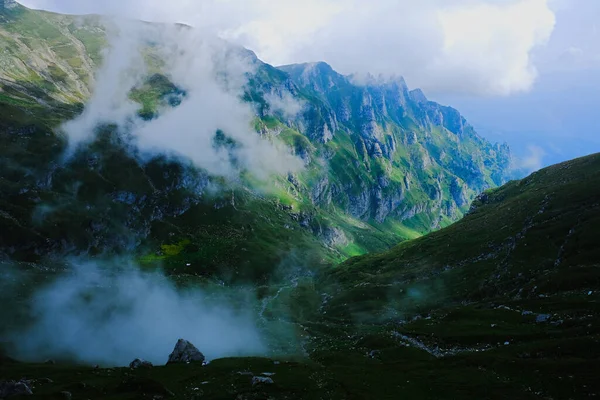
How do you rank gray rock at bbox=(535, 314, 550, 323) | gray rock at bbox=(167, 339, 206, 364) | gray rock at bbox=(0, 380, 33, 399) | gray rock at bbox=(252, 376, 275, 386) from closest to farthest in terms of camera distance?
gray rock at bbox=(0, 380, 33, 399)
gray rock at bbox=(252, 376, 275, 386)
gray rock at bbox=(535, 314, 550, 323)
gray rock at bbox=(167, 339, 206, 364)

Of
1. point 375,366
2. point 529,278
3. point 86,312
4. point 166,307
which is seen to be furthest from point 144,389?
point 166,307

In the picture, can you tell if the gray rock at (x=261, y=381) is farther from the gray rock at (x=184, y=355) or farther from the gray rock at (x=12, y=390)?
the gray rock at (x=12, y=390)

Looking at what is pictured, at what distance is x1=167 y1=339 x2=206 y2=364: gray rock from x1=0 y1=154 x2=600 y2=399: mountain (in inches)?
180

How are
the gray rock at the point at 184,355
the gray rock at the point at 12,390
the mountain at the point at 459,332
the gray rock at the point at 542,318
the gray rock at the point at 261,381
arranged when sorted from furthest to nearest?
the gray rock at the point at 184,355
the gray rock at the point at 542,318
the gray rock at the point at 261,381
the mountain at the point at 459,332
the gray rock at the point at 12,390

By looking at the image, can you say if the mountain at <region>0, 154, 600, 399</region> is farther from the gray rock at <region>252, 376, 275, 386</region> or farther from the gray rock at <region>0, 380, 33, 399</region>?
the gray rock at <region>0, 380, 33, 399</region>

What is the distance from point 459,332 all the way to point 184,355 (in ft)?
187

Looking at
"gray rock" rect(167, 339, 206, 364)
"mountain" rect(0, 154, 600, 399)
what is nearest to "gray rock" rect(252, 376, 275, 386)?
"mountain" rect(0, 154, 600, 399)

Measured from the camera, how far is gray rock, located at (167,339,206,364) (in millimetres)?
86125

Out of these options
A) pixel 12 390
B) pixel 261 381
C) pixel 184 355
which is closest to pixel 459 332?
pixel 261 381

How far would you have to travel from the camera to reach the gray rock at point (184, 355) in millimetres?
86125

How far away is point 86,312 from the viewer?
132625mm

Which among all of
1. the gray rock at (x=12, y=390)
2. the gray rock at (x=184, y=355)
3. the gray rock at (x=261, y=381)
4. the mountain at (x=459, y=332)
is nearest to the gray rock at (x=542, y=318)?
the mountain at (x=459, y=332)

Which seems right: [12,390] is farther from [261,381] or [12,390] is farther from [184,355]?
[261,381]

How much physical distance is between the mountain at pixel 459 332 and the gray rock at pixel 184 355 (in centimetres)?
458
